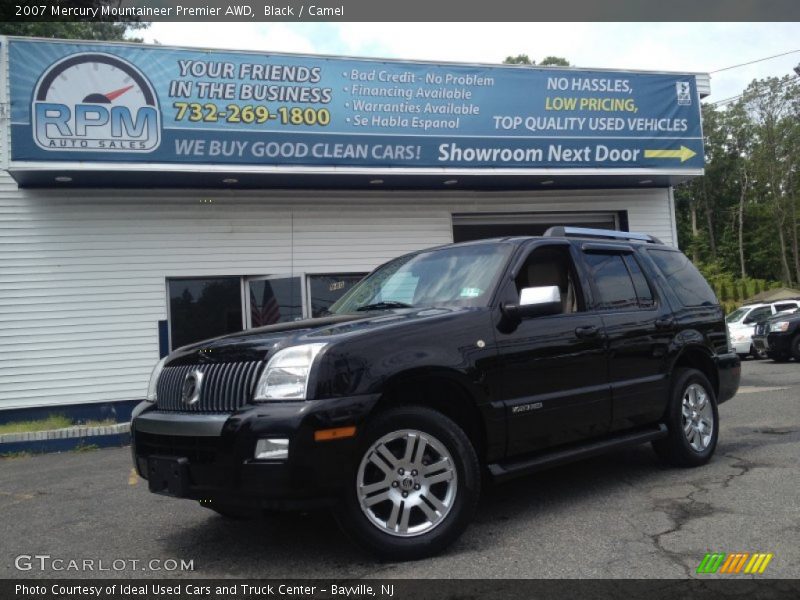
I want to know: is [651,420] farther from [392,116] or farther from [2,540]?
[392,116]

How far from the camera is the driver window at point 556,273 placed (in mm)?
5262

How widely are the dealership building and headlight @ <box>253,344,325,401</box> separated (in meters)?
7.73

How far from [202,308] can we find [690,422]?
8.19 metres

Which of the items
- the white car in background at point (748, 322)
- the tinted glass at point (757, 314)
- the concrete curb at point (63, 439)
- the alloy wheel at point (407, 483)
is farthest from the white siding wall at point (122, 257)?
the tinted glass at point (757, 314)

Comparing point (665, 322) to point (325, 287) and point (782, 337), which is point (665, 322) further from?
point (782, 337)

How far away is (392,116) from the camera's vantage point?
12.2 metres

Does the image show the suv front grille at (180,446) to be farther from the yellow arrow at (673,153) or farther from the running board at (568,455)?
the yellow arrow at (673,153)

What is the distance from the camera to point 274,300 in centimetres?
1227

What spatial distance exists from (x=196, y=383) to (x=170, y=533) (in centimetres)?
133

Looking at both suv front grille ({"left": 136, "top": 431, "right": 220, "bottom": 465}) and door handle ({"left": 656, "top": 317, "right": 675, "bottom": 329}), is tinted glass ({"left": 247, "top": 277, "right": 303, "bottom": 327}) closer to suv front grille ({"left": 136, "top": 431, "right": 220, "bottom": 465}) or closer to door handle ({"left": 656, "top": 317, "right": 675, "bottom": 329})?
door handle ({"left": 656, "top": 317, "right": 675, "bottom": 329})

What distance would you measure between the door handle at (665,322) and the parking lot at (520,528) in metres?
1.18

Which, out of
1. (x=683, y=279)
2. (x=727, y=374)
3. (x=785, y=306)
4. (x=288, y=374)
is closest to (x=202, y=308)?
(x=683, y=279)

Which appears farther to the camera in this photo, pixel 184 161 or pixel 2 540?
pixel 184 161

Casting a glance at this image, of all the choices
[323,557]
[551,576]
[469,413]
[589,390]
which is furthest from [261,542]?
[589,390]
